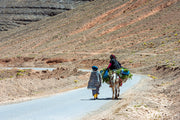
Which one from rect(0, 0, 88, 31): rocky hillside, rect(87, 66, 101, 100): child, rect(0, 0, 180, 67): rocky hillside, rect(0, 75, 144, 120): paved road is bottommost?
rect(0, 75, 144, 120): paved road


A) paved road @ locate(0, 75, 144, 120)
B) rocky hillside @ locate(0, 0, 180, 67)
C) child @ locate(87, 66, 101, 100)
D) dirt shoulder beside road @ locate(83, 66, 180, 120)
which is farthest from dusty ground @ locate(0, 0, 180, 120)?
paved road @ locate(0, 75, 144, 120)

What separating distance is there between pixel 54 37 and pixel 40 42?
10.2ft

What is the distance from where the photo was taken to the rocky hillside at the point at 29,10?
104 meters

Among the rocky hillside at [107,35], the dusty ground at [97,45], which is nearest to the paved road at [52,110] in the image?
the dusty ground at [97,45]

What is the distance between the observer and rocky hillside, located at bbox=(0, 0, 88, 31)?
341ft

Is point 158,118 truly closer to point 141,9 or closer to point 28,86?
point 28,86

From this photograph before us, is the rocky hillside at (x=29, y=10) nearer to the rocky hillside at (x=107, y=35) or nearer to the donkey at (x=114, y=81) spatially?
the rocky hillside at (x=107, y=35)

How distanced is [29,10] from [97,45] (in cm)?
5539

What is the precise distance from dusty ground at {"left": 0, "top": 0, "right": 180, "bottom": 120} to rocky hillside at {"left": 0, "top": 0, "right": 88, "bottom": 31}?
1137 centimetres

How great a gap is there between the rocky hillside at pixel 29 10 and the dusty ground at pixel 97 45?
11371 millimetres

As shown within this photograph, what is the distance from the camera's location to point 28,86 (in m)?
18.1

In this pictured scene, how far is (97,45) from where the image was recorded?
57844 mm

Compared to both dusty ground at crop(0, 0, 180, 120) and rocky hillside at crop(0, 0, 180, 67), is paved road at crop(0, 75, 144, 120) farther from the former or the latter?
rocky hillside at crop(0, 0, 180, 67)

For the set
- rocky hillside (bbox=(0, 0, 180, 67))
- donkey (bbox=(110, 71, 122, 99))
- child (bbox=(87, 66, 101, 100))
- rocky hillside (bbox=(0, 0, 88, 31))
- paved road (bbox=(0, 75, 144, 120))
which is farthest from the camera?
rocky hillside (bbox=(0, 0, 88, 31))
